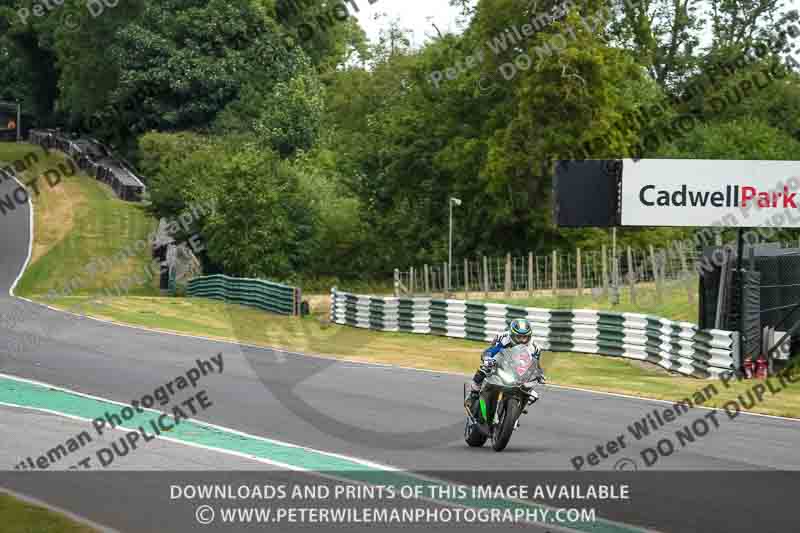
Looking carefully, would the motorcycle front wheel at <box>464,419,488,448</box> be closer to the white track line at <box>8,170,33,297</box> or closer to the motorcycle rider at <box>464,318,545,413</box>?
the motorcycle rider at <box>464,318,545,413</box>

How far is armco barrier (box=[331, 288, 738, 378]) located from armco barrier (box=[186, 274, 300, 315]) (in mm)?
1993

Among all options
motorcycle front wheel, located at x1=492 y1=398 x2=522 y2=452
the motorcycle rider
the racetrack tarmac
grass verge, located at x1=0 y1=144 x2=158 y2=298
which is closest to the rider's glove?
the motorcycle rider

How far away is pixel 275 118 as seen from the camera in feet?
249

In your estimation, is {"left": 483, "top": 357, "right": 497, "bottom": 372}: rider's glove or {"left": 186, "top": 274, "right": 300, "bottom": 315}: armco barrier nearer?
{"left": 483, "top": 357, "right": 497, "bottom": 372}: rider's glove

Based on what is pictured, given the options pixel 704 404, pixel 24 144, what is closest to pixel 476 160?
pixel 704 404

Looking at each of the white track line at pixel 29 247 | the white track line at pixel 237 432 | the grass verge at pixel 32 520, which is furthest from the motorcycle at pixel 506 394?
the white track line at pixel 29 247

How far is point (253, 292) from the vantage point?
151ft

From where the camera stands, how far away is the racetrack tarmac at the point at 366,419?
12.6 m

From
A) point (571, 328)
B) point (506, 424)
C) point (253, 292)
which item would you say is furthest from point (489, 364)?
point (253, 292)

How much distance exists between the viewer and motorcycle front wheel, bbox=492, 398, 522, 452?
43.4 ft

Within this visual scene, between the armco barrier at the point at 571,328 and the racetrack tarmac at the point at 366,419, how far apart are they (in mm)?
1831

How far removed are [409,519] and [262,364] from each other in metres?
14.6

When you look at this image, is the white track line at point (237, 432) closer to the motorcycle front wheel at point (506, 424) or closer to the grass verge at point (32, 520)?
Result: the motorcycle front wheel at point (506, 424)

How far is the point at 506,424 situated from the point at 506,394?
0.40 m
